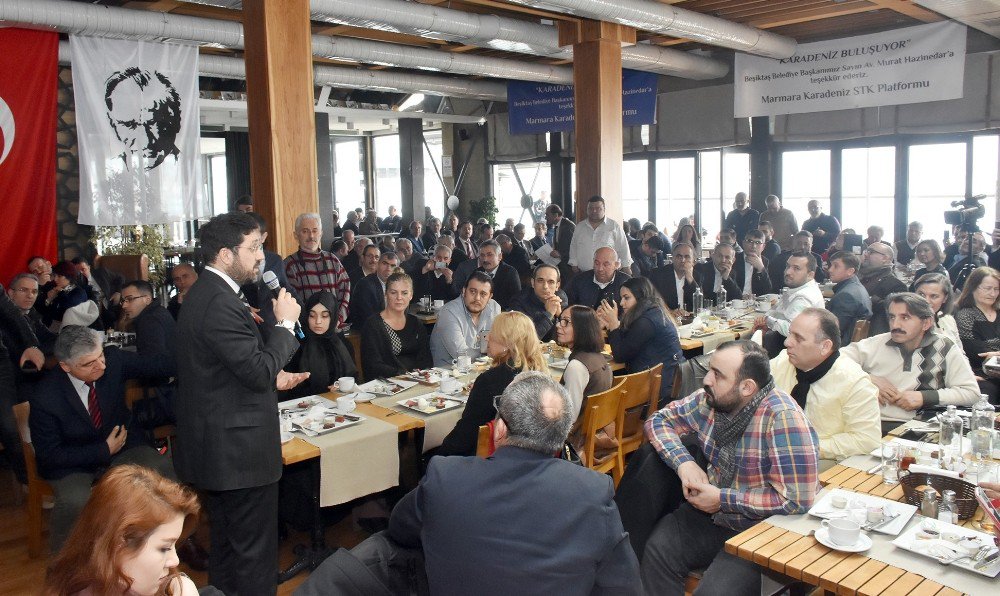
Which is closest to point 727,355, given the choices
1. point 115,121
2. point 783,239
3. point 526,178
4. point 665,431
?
point 665,431

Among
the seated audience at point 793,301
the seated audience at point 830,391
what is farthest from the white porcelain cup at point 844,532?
the seated audience at point 793,301

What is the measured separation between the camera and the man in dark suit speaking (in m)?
3.26

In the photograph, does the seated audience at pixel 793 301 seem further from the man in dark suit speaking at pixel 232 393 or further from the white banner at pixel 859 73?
the man in dark suit speaking at pixel 232 393

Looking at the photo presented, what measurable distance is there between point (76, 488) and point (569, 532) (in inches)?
116

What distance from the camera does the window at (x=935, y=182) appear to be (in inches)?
441

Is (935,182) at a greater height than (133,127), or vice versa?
(133,127)

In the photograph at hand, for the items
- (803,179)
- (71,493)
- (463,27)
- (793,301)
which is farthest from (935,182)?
(71,493)

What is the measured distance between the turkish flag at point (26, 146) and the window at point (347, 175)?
511 inches

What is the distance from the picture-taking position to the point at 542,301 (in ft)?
21.9

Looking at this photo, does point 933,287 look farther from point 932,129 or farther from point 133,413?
point 932,129

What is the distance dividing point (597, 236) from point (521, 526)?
6.64 meters

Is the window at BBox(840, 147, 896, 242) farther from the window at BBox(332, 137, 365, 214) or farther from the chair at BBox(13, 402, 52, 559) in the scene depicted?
the window at BBox(332, 137, 365, 214)

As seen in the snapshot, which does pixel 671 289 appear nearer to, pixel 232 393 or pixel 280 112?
pixel 280 112

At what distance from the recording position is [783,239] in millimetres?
11703
